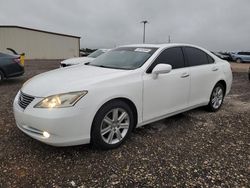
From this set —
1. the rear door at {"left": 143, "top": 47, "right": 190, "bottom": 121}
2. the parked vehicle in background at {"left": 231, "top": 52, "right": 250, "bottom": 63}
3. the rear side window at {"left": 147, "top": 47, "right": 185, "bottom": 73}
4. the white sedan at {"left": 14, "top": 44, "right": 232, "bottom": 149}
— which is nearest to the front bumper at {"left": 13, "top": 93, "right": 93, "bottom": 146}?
the white sedan at {"left": 14, "top": 44, "right": 232, "bottom": 149}

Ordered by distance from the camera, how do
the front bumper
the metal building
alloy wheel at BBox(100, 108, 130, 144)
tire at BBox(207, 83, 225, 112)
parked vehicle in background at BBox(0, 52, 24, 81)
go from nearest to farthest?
the front bumper < alloy wheel at BBox(100, 108, 130, 144) < tire at BBox(207, 83, 225, 112) < parked vehicle in background at BBox(0, 52, 24, 81) < the metal building

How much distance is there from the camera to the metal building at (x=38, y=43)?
26516mm

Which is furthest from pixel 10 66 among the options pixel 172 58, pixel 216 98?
pixel 216 98

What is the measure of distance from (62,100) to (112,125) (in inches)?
30.9

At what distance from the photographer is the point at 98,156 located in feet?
9.81

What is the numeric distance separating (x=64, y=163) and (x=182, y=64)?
102 inches

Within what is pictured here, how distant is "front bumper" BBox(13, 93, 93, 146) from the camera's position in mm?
2646

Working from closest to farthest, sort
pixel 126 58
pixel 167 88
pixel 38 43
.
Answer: pixel 167 88 → pixel 126 58 → pixel 38 43

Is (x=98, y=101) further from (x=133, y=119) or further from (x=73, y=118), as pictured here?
(x=133, y=119)

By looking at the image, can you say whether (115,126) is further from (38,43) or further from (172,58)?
(38,43)

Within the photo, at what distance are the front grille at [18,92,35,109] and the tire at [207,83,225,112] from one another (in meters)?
3.55

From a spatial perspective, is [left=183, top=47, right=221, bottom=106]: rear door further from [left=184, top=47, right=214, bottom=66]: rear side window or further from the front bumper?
the front bumper

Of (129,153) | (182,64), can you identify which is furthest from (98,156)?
(182,64)

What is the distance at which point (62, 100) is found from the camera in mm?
2711
